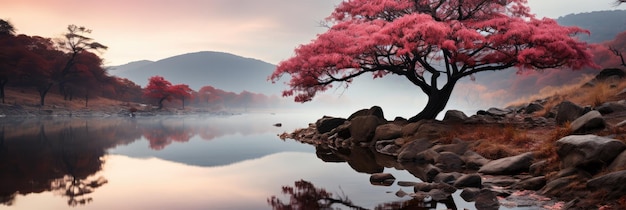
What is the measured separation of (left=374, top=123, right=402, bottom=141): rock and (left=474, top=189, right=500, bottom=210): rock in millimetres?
9751

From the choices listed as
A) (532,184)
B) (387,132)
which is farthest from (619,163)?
(387,132)

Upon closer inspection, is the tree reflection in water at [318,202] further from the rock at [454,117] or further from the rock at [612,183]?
the rock at [454,117]

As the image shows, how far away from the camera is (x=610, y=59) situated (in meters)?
55.5

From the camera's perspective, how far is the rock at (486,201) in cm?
714

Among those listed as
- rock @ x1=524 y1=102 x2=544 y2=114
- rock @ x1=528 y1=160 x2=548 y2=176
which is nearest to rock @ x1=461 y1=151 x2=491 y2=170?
rock @ x1=528 y1=160 x2=548 y2=176

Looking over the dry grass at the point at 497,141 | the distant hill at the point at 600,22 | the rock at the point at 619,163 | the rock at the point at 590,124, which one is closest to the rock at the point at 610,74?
the dry grass at the point at 497,141

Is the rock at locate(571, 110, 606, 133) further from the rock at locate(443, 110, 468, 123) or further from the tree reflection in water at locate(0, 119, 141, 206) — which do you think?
the tree reflection in water at locate(0, 119, 141, 206)

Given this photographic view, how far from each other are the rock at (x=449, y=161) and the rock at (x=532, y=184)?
317 cm

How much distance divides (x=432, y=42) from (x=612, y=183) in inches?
406

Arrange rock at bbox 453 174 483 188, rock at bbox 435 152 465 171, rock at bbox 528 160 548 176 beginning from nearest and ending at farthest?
1. rock at bbox 453 174 483 188
2. rock at bbox 528 160 548 176
3. rock at bbox 435 152 465 171

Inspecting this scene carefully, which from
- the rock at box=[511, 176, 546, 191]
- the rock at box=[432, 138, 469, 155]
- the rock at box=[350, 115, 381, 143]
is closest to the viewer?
the rock at box=[511, 176, 546, 191]

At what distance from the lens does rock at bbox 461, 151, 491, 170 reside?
11.4 meters

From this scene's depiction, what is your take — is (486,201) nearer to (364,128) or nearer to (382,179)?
(382,179)

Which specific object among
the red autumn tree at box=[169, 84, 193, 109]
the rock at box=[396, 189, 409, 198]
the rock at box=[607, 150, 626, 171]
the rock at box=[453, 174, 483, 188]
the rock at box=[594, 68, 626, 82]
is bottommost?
the rock at box=[396, 189, 409, 198]
